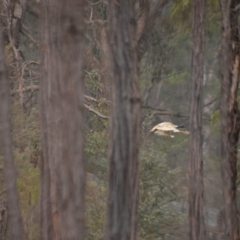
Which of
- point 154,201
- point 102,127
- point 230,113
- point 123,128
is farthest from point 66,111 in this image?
point 102,127

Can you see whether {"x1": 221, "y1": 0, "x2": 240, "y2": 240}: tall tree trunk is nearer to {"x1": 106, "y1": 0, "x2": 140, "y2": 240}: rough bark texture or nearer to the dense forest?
the dense forest

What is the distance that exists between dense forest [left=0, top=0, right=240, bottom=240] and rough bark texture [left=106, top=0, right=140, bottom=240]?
1cm

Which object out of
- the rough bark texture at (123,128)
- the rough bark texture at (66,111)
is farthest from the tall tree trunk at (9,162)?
the rough bark texture at (66,111)

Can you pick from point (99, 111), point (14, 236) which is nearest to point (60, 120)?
point (14, 236)

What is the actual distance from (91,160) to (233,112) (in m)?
8.10

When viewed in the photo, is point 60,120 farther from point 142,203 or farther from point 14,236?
point 142,203

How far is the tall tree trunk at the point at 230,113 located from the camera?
15.5 meters

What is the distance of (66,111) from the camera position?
984 centimetres

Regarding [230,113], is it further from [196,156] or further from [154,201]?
[154,201]

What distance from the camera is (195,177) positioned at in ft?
52.7

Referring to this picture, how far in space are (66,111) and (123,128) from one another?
1.53m

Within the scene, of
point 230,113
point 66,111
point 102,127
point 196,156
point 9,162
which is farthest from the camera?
point 102,127

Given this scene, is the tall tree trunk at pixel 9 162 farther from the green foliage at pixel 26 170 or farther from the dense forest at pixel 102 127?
the green foliage at pixel 26 170

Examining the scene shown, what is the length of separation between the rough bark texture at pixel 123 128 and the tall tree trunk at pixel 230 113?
4.47 meters
